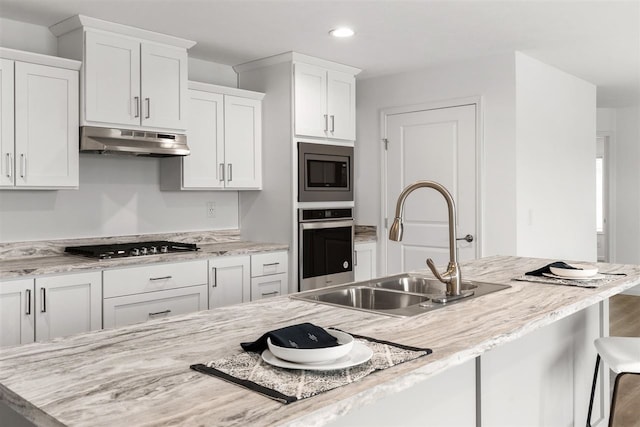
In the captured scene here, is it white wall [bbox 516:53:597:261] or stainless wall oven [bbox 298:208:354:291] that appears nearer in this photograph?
stainless wall oven [bbox 298:208:354:291]

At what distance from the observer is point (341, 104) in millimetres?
4738

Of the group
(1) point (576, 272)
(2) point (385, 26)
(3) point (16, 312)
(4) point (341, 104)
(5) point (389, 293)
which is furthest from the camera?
(4) point (341, 104)

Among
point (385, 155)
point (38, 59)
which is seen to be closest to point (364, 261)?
point (385, 155)

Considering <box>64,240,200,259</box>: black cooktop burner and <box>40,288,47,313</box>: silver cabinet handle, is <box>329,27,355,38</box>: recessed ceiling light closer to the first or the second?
<box>64,240,200,259</box>: black cooktop burner

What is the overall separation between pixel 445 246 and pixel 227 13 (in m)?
2.66

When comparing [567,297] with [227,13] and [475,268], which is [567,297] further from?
[227,13]

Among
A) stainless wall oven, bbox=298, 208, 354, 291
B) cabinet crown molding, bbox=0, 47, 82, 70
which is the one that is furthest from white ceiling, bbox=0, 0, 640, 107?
stainless wall oven, bbox=298, 208, 354, 291

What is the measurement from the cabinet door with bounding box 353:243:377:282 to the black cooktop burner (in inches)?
70.4

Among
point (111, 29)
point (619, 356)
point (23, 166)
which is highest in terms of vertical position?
point (111, 29)

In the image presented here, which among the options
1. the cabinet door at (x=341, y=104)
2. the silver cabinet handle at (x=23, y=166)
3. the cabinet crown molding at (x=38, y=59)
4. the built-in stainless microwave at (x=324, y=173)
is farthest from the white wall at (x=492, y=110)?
the silver cabinet handle at (x=23, y=166)

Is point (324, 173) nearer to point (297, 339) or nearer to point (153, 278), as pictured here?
point (153, 278)

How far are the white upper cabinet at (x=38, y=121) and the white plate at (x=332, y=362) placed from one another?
248 centimetres

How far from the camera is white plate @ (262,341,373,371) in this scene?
1.20 meters

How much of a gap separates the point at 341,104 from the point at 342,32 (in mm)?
1014
